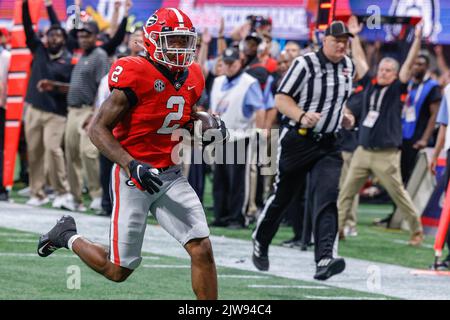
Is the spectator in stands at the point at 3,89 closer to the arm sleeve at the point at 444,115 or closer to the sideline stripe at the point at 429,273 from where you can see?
the arm sleeve at the point at 444,115

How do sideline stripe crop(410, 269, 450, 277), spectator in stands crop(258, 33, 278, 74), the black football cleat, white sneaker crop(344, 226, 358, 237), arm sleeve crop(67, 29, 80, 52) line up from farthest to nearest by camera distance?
arm sleeve crop(67, 29, 80, 52) → spectator in stands crop(258, 33, 278, 74) → white sneaker crop(344, 226, 358, 237) → sideline stripe crop(410, 269, 450, 277) → the black football cleat

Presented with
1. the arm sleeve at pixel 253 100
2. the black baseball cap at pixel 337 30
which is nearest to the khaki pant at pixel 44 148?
the arm sleeve at pixel 253 100

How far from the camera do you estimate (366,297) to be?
28.4 feet

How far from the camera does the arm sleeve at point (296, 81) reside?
9.63 m

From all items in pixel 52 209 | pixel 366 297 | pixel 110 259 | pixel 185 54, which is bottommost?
pixel 52 209

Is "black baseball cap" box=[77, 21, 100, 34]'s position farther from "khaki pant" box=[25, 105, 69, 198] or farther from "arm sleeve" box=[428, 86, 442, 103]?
"arm sleeve" box=[428, 86, 442, 103]

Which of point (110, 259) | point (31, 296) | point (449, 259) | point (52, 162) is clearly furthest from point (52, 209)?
point (110, 259)

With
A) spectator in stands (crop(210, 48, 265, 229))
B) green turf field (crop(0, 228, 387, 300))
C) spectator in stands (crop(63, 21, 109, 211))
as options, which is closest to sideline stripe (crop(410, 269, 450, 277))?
green turf field (crop(0, 228, 387, 300))

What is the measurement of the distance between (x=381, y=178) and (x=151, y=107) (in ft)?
19.5

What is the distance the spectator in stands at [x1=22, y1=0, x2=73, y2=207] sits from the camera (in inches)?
555

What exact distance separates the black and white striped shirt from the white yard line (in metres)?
1.22

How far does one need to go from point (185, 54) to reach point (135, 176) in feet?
2.52

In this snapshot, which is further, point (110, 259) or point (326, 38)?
point (326, 38)
